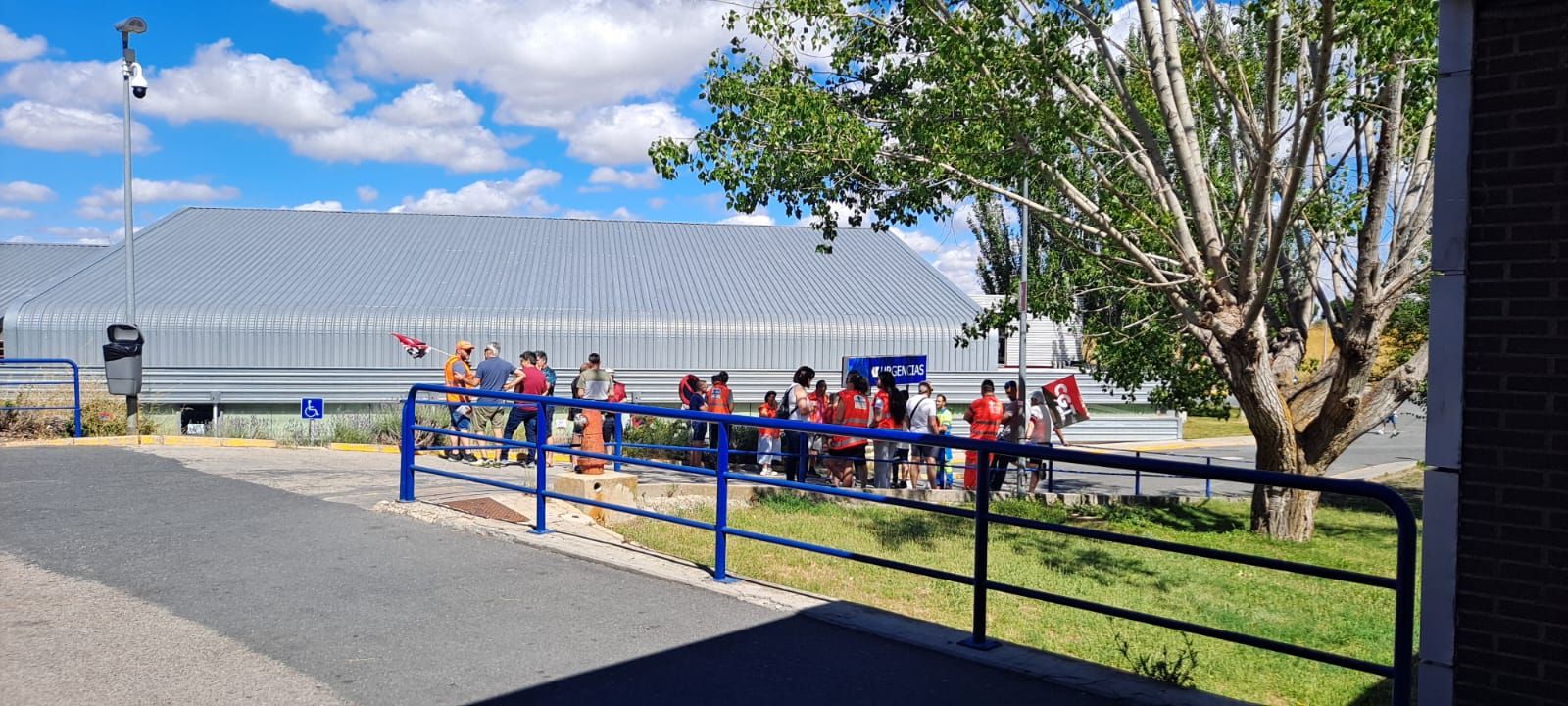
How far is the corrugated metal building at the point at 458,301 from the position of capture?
98.9 feet

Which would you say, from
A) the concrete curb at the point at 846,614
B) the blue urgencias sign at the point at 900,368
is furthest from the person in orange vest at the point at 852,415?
the concrete curb at the point at 846,614

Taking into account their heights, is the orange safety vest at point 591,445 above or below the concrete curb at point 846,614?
above

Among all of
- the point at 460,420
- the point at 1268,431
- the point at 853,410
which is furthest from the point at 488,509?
the point at 1268,431

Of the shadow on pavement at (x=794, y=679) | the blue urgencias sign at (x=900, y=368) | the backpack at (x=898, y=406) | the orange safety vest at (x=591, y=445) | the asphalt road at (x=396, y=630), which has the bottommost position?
the shadow on pavement at (x=794, y=679)

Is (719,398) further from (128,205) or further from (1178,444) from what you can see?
(1178,444)

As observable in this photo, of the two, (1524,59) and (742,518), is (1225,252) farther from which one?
(1524,59)

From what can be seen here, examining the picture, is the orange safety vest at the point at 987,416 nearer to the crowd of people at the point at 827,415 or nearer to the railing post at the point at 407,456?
the crowd of people at the point at 827,415

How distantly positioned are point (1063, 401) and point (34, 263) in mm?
38269

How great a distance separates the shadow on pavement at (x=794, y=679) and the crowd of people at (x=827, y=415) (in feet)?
29.6

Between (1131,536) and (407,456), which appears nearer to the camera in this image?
(1131,536)

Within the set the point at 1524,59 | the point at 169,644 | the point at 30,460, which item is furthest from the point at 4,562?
the point at 1524,59

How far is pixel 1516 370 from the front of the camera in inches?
168

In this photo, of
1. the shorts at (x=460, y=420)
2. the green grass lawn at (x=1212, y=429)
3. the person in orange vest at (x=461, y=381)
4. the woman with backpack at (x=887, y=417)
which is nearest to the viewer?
the shorts at (x=460, y=420)

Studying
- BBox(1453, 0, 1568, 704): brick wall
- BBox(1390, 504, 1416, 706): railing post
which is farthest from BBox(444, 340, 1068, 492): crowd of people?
BBox(1453, 0, 1568, 704): brick wall
